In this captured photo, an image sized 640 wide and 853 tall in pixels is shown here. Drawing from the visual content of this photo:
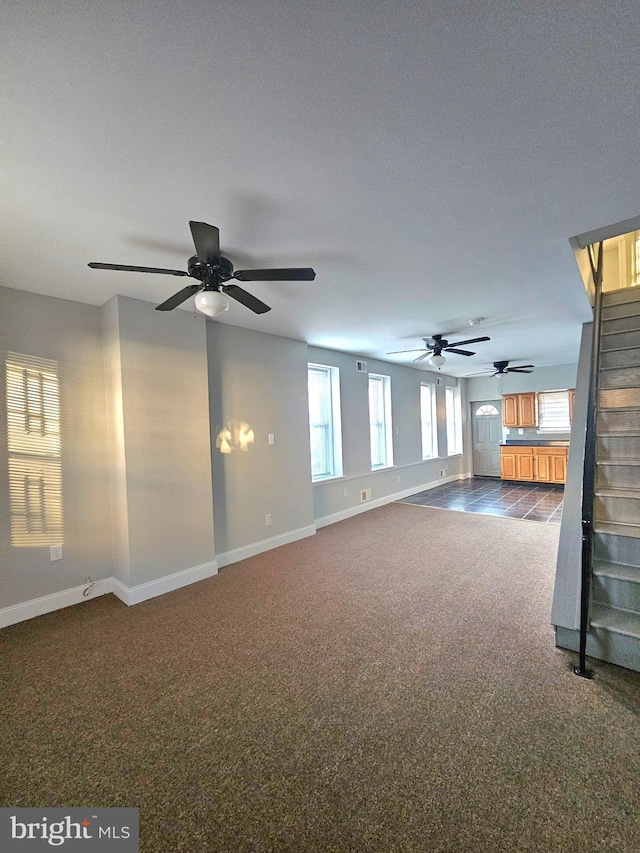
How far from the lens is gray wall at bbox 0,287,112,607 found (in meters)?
2.84

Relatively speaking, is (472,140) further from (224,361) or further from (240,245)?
(224,361)

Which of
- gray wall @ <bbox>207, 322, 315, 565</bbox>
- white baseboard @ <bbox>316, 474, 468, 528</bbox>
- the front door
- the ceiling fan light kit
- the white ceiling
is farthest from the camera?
the front door

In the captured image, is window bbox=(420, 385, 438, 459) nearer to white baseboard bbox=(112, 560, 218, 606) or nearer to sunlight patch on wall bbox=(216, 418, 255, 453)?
sunlight patch on wall bbox=(216, 418, 255, 453)

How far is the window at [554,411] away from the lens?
26.3 ft

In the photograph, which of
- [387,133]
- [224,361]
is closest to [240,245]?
[387,133]

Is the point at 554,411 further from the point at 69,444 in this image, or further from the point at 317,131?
the point at 69,444

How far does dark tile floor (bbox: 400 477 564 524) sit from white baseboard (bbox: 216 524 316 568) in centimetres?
262

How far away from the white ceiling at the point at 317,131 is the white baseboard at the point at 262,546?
2913 mm

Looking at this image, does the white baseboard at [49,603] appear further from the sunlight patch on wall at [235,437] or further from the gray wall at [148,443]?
the sunlight patch on wall at [235,437]

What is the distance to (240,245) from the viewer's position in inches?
89.4

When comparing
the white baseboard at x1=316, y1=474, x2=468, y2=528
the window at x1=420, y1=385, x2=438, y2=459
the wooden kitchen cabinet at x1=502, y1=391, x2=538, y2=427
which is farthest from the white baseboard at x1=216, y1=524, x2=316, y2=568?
the wooden kitchen cabinet at x1=502, y1=391, x2=538, y2=427

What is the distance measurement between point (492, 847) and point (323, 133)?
106 inches

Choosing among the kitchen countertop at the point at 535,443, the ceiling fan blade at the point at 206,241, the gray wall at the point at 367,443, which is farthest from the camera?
the kitchen countertop at the point at 535,443

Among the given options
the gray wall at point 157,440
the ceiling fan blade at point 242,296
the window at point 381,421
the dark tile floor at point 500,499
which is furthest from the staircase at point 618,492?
the window at point 381,421
